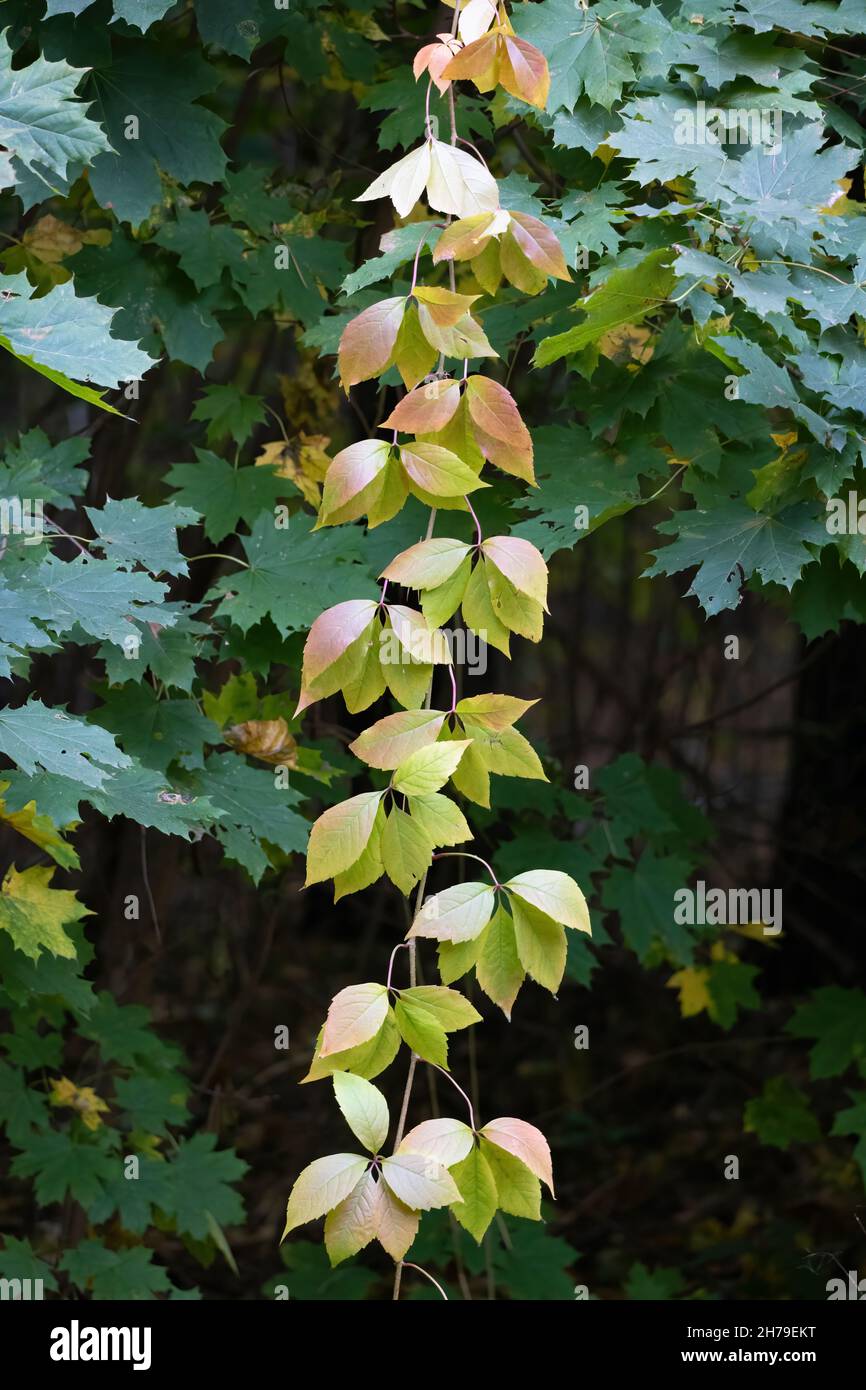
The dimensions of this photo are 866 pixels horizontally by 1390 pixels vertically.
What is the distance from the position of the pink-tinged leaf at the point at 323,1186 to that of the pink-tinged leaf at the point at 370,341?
28.0 inches

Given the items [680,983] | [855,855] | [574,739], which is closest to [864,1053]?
[680,983]

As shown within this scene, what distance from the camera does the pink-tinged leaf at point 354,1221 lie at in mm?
1136

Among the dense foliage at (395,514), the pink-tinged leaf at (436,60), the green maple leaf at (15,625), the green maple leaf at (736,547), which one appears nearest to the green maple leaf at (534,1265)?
the dense foliage at (395,514)

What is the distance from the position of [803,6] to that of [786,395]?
81 cm

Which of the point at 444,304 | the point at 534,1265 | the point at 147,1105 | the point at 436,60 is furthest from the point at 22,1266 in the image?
the point at 436,60

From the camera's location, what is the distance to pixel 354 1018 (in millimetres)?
1179

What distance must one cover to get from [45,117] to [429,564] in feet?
3.47

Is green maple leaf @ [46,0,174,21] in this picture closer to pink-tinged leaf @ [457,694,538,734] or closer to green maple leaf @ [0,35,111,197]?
green maple leaf @ [0,35,111,197]

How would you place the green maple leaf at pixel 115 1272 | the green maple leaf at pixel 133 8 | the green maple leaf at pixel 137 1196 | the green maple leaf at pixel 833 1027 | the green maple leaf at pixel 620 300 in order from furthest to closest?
the green maple leaf at pixel 833 1027, the green maple leaf at pixel 137 1196, the green maple leaf at pixel 115 1272, the green maple leaf at pixel 133 8, the green maple leaf at pixel 620 300

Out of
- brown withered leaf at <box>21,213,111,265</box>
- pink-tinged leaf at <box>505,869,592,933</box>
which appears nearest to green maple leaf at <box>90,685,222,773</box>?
brown withered leaf at <box>21,213,111,265</box>

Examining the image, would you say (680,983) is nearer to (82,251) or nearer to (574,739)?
(574,739)

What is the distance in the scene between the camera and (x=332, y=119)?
15.0ft

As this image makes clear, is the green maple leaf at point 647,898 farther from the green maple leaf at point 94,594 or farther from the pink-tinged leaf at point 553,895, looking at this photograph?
the pink-tinged leaf at point 553,895

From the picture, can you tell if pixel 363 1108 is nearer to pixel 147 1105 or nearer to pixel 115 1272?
pixel 115 1272
